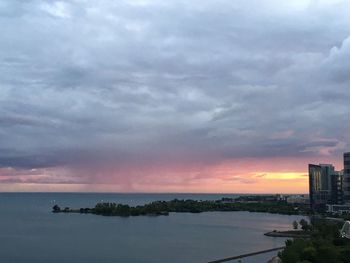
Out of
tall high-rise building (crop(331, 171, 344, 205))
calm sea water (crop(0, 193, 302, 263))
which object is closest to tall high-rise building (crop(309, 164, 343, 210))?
tall high-rise building (crop(331, 171, 344, 205))

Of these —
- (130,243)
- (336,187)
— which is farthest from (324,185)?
(130,243)

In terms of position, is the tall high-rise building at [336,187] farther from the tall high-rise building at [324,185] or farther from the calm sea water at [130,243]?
the calm sea water at [130,243]

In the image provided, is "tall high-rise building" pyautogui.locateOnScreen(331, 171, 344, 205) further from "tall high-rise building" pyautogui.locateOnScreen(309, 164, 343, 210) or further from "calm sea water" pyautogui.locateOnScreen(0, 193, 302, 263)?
"calm sea water" pyautogui.locateOnScreen(0, 193, 302, 263)

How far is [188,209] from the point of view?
198875 mm

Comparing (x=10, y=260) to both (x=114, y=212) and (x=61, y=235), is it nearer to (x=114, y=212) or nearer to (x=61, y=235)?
(x=61, y=235)

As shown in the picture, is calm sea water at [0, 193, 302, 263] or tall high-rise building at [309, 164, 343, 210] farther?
tall high-rise building at [309, 164, 343, 210]

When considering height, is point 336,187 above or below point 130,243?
above

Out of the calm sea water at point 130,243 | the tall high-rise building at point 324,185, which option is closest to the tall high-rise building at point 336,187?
the tall high-rise building at point 324,185

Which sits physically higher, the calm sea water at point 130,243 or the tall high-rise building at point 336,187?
the tall high-rise building at point 336,187

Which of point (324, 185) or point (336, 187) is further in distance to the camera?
point (324, 185)

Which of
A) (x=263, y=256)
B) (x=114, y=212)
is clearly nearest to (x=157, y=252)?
(x=263, y=256)

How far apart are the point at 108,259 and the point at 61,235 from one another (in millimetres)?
37169

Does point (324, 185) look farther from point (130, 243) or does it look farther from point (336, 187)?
point (130, 243)

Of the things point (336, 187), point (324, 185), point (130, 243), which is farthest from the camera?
point (324, 185)
